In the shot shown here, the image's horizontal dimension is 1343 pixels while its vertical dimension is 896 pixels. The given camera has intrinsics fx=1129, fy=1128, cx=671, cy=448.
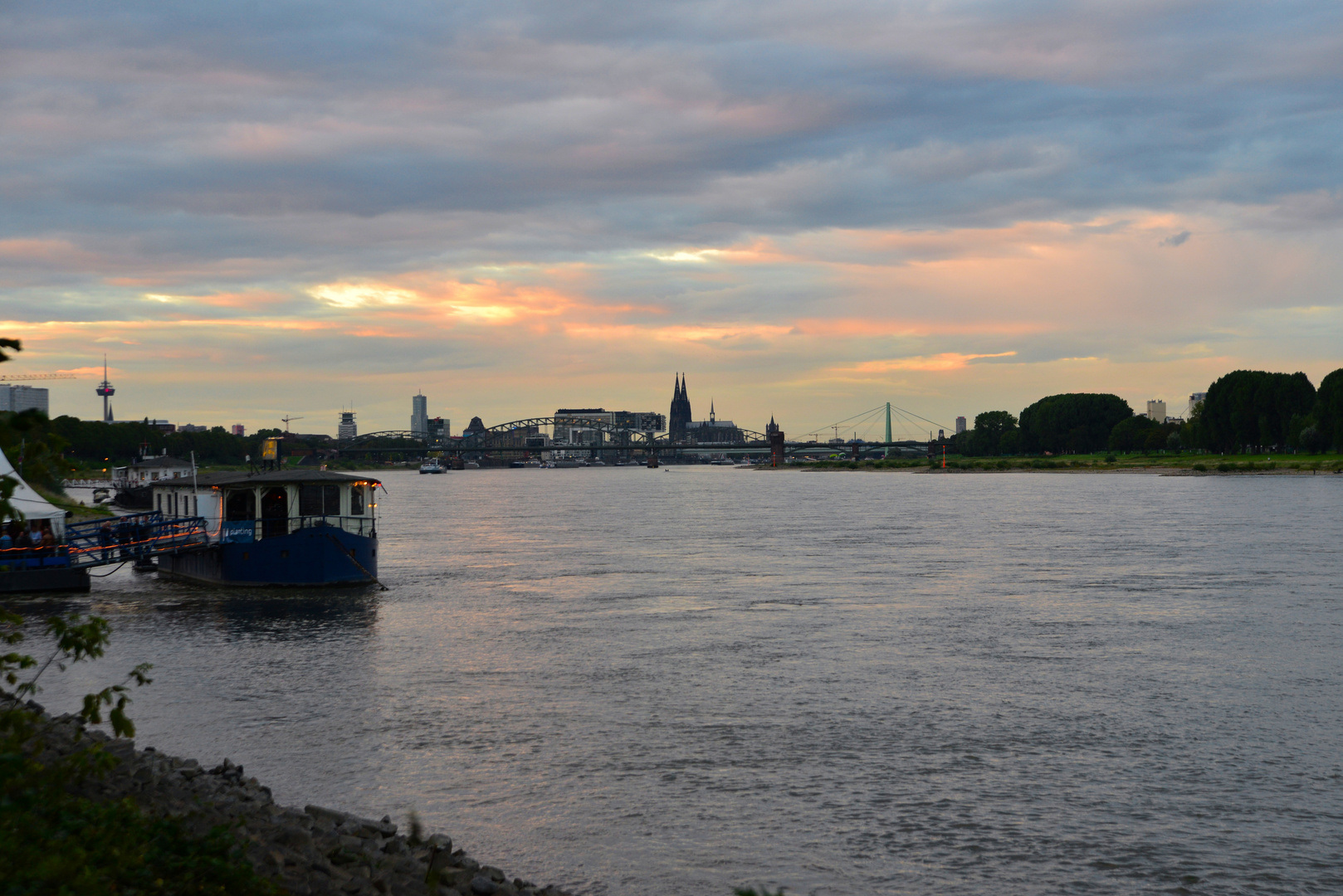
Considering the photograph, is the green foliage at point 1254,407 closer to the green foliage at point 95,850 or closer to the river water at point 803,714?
the river water at point 803,714

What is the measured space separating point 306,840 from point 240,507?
37.5 meters

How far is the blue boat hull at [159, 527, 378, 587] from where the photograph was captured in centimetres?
4703

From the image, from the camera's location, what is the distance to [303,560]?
47031mm

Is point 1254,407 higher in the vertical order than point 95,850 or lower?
higher

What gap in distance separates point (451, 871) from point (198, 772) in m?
6.50

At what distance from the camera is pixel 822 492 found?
15100 cm

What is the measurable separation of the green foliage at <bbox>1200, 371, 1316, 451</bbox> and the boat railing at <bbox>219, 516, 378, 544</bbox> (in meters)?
164

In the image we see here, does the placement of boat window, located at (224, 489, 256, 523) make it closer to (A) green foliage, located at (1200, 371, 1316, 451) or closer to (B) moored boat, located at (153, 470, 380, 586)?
(B) moored boat, located at (153, 470, 380, 586)

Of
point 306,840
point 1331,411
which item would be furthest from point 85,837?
point 1331,411

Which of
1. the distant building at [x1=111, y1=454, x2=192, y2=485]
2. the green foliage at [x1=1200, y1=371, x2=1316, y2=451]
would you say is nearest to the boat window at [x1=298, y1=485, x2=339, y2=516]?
the distant building at [x1=111, y1=454, x2=192, y2=485]

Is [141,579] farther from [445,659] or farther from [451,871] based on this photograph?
[451,871]

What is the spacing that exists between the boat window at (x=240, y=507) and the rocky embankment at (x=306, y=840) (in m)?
31.4

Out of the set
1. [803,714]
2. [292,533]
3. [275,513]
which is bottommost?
[803,714]

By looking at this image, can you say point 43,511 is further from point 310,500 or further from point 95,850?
point 95,850
